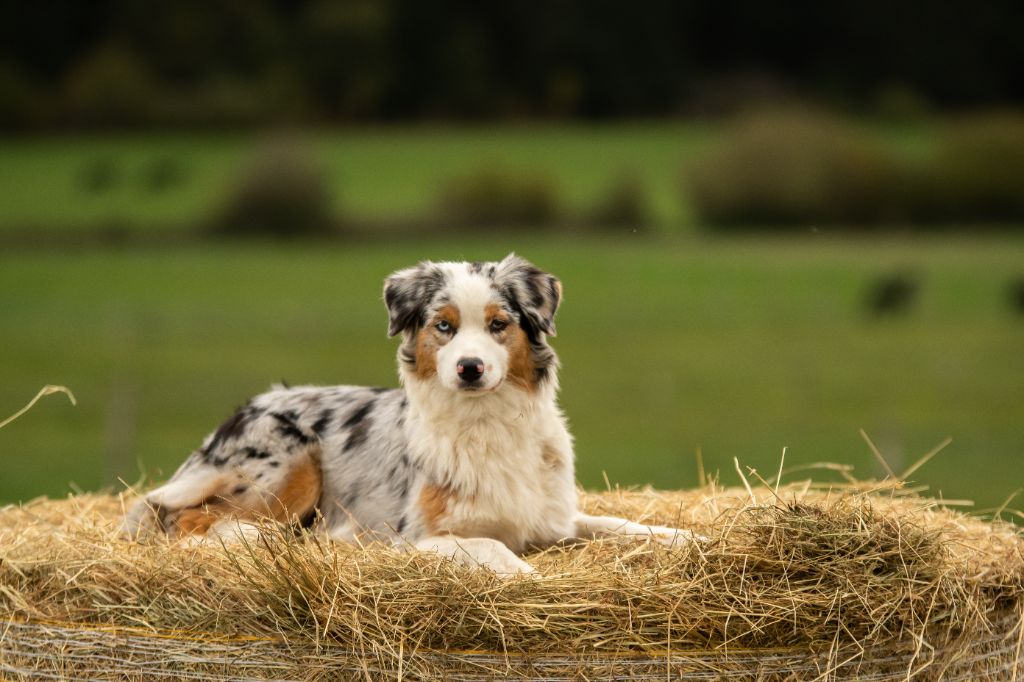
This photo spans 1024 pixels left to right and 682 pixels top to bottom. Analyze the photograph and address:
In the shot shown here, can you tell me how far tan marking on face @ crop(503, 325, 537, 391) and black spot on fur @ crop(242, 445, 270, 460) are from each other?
1.41 metres

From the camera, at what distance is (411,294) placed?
571cm

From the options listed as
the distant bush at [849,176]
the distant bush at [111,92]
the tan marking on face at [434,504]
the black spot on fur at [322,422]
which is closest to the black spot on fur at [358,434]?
the black spot on fur at [322,422]

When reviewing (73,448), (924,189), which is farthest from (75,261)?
(924,189)

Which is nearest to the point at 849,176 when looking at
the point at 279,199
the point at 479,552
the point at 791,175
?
the point at 791,175

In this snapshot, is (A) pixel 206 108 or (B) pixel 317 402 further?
(A) pixel 206 108

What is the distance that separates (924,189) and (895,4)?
6.06 metres

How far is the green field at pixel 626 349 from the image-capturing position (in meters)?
20.5

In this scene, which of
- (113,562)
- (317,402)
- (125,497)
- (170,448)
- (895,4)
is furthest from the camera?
(895,4)

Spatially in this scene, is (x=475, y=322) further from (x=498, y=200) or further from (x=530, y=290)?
(x=498, y=200)

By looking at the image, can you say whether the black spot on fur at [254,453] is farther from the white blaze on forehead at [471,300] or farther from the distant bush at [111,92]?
the distant bush at [111,92]

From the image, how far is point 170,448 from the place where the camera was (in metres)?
20.5

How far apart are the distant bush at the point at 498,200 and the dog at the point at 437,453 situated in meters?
21.1

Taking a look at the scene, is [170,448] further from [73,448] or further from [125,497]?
[125,497]

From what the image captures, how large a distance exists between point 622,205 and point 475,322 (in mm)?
24131
